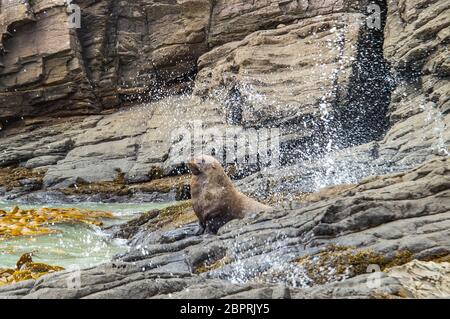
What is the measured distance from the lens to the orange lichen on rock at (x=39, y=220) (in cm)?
988

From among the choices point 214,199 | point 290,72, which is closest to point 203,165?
point 214,199

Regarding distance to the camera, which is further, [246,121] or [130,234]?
[246,121]

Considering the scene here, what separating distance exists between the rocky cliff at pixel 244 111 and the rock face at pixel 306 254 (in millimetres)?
23

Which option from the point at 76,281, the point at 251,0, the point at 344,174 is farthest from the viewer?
the point at 251,0

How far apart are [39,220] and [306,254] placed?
686 centimetres

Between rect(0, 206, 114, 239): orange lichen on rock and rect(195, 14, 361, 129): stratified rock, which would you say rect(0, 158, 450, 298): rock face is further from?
rect(195, 14, 361, 129): stratified rock

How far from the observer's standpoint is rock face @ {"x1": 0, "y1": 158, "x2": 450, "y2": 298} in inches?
153

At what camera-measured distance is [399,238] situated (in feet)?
16.1

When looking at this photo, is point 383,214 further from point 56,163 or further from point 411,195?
point 56,163

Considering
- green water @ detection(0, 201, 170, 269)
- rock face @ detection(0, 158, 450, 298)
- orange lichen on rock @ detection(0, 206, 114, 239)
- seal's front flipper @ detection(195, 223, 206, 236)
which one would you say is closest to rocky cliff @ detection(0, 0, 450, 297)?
rock face @ detection(0, 158, 450, 298)

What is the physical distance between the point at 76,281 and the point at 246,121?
476 inches

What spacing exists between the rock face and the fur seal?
807 millimetres

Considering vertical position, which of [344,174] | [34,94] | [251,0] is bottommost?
[344,174]
